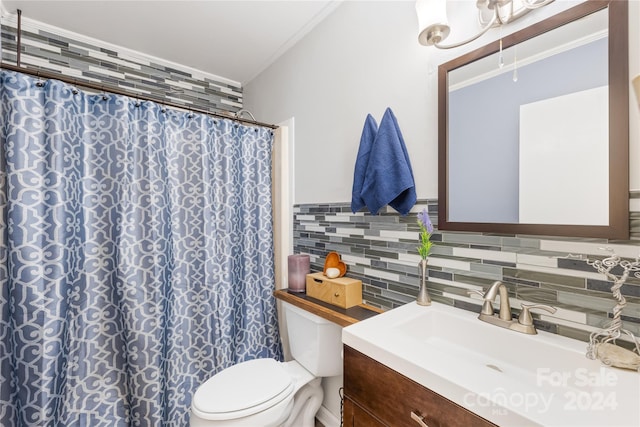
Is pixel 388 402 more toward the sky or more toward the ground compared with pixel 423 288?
more toward the ground

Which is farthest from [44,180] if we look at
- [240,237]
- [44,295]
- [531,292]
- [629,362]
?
[629,362]

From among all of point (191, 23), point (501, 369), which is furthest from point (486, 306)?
point (191, 23)

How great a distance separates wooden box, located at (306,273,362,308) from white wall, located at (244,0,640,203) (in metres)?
0.46

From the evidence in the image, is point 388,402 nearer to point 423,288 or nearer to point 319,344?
point 423,288

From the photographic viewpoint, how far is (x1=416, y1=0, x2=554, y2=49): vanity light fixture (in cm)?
95

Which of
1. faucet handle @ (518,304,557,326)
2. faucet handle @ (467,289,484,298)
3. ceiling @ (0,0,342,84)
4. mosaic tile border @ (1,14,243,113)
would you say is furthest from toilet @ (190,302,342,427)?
ceiling @ (0,0,342,84)

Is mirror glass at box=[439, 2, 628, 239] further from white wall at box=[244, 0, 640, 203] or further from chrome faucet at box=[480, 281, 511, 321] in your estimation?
chrome faucet at box=[480, 281, 511, 321]

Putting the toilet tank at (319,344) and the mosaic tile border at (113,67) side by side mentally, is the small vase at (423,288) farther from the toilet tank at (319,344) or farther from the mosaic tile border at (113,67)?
the mosaic tile border at (113,67)

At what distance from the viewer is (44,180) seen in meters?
1.27

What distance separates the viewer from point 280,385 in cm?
132

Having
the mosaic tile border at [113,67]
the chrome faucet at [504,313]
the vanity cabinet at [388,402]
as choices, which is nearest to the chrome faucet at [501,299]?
the chrome faucet at [504,313]

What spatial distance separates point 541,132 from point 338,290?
1.04 metres

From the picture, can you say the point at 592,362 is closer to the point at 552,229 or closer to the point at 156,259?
the point at 552,229

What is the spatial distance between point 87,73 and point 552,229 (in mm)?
2806
